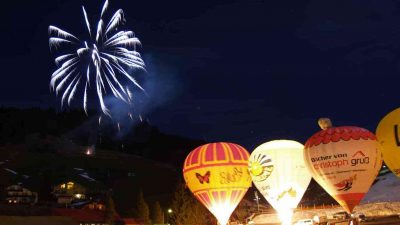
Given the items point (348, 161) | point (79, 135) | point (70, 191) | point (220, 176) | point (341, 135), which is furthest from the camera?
point (79, 135)

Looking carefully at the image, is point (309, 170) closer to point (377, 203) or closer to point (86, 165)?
point (377, 203)

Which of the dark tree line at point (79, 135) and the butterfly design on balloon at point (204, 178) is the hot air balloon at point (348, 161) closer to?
the butterfly design on balloon at point (204, 178)

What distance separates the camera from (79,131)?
125 metres

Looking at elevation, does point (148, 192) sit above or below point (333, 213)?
above

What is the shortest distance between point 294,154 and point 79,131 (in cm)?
10496

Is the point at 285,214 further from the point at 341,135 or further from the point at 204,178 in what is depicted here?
the point at 341,135

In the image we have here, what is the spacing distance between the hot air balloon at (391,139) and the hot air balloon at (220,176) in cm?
762

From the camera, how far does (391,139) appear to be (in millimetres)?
22344

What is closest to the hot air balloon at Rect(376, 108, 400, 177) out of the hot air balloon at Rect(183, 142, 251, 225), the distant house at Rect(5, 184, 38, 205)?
the hot air balloon at Rect(183, 142, 251, 225)

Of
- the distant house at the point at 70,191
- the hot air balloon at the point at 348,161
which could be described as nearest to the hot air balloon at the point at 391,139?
the hot air balloon at the point at 348,161

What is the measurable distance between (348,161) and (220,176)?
7.23 m

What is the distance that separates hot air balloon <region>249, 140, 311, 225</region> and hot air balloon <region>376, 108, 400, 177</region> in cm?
414

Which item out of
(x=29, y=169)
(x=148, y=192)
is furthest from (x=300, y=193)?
(x=29, y=169)

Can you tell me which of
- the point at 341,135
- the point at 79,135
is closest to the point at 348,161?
the point at 341,135
